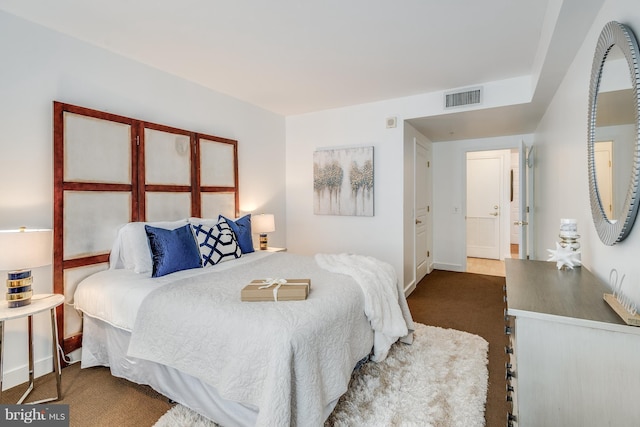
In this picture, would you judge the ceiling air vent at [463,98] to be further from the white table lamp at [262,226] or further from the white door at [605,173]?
the white table lamp at [262,226]

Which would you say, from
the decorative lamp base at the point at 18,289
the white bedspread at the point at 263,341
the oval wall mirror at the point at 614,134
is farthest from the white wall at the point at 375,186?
the decorative lamp base at the point at 18,289

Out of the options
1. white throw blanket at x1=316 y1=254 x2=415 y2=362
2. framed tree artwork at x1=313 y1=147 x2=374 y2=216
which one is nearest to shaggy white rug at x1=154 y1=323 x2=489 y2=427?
white throw blanket at x1=316 y1=254 x2=415 y2=362

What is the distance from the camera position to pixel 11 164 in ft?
6.99

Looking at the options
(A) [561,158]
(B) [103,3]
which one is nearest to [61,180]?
(B) [103,3]

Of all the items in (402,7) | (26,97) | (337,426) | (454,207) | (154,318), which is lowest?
(337,426)

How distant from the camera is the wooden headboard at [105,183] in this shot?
2.35 metres

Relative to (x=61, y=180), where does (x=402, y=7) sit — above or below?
above

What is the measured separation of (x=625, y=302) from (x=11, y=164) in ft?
11.4

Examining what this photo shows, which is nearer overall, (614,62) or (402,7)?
(614,62)

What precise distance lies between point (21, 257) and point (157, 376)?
1066 mm

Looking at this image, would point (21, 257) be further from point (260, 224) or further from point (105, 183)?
point (260, 224)

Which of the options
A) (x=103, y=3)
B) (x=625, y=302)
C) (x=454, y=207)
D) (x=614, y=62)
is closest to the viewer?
(x=625, y=302)

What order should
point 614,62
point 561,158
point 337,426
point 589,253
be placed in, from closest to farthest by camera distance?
1. point 614,62
2. point 337,426
3. point 589,253
4. point 561,158

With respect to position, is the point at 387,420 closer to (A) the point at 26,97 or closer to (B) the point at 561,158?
(B) the point at 561,158
